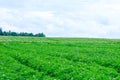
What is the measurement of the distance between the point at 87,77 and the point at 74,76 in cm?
115

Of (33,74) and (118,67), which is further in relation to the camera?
(118,67)

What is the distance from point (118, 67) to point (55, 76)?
5018mm

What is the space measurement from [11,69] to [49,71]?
233 cm

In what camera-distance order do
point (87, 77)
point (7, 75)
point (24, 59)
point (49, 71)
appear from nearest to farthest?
1. point (87, 77)
2. point (7, 75)
3. point (49, 71)
4. point (24, 59)

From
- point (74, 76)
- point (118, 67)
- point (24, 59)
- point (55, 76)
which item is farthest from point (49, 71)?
point (24, 59)

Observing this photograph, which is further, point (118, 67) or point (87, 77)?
A: point (118, 67)

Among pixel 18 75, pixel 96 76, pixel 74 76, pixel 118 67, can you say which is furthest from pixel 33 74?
pixel 118 67

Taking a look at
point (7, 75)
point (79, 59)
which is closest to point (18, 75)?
point (7, 75)

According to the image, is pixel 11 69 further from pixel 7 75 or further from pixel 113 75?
pixel 113 75

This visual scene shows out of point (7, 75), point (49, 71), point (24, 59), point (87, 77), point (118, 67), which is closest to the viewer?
point (87, 77)

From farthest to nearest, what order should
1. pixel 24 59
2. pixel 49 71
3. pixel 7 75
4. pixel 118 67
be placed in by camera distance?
pixel 24 59 < pixel 118 67 < pixel 49 71 < pixel 7 75

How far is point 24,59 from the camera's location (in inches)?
1106

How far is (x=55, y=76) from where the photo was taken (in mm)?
20328

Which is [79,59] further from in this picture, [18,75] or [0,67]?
[18,75]
